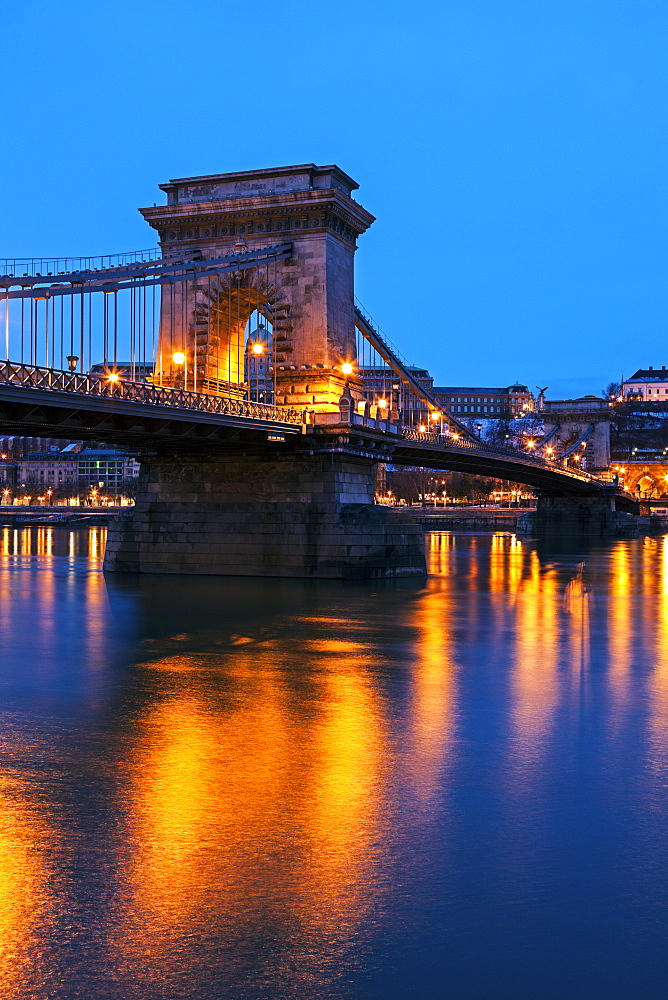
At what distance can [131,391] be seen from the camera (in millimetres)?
31219

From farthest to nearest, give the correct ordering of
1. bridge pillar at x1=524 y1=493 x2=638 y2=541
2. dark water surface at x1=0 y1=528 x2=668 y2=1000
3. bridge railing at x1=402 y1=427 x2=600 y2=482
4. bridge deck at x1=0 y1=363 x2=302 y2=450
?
bridge pillar at x1=524 y1=493 x2=638 y2=541, bridge railing at x1=402 y1=427 x2=600 y2=482, bridge deck at x1=0 y1=363 x2=302 y2=450, dark water surface at x1=0 y1=528 x2=668 y2=1000

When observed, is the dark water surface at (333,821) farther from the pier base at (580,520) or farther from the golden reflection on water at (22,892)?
the pier base at (580,520)

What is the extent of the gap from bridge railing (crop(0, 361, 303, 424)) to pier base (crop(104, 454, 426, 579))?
2.76m

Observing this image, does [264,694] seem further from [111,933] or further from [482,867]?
[111,933]

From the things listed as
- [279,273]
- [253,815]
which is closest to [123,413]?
[279,273]

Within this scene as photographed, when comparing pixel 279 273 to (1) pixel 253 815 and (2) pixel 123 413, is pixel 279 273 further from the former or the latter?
(1) pixel 253 815

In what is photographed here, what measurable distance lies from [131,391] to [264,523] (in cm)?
878

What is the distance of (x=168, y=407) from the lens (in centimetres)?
3089

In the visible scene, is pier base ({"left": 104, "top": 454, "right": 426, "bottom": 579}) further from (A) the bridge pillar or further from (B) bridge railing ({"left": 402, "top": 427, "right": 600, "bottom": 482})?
(A) the bridge pillar

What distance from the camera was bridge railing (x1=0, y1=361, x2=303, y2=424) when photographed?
2706 cm

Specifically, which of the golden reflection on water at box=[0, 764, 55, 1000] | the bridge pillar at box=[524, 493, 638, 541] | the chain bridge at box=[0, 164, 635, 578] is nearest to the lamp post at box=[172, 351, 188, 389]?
the chain bridge at box=[0, 164, 635, 578]

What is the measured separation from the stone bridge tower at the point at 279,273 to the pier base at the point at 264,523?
331 cm

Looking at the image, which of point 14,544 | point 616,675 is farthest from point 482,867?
point 14,544

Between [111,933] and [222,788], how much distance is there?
340 cm
